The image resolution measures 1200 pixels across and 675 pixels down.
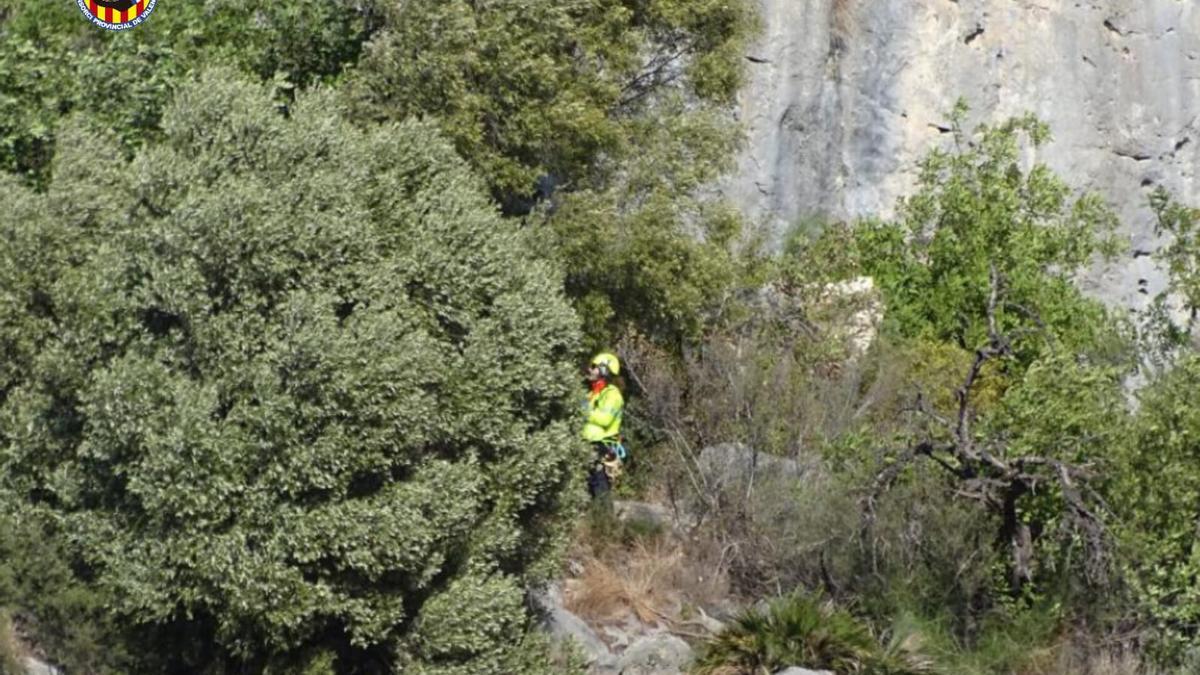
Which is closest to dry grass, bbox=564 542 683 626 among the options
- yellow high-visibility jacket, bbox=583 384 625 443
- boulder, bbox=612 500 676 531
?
boulder, bbox=612 500 676 531

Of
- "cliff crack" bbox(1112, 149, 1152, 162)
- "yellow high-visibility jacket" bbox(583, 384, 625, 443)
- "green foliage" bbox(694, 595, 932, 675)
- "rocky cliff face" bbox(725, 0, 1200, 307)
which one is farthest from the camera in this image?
"cliff crack" bbox(1112, 149, 1152, 162)

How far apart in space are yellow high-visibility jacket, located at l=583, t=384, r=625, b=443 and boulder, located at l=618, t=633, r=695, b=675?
96.5 inches

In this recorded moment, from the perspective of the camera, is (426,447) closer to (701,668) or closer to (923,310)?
(701,668)

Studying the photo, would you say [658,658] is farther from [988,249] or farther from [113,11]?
[988,249]

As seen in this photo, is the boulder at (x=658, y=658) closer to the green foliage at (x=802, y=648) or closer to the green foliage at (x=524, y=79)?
the green foliage at (x=802, y=648)

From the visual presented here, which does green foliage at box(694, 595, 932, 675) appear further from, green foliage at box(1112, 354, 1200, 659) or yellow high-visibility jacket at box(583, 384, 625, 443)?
yellow high-visibility jacket at box(583, 384, 625, 443)

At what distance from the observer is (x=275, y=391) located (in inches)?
505

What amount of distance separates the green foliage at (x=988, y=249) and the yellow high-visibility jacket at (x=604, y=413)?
448cm

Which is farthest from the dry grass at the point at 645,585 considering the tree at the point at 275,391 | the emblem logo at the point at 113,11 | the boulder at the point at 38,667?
the emblem logo at the point at 113,11

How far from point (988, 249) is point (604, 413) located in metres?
5.82

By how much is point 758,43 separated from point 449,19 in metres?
8.56

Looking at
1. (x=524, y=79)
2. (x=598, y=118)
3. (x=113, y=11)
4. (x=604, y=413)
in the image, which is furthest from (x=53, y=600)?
(x=598, y=118)

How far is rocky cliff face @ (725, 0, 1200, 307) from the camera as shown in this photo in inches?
997

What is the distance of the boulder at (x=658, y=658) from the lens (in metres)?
15.4
